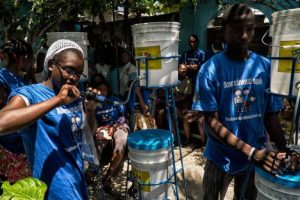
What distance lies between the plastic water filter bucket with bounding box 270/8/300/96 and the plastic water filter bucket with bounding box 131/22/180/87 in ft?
3.73

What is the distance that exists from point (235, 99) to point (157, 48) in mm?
792

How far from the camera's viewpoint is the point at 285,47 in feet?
4.39

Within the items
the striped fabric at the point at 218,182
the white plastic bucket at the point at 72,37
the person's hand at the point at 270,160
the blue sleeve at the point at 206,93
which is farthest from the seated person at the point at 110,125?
the person's hand at the point at 270,160

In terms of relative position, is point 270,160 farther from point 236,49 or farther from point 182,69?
point 182,69

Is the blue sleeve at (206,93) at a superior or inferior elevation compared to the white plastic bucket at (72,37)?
inferior

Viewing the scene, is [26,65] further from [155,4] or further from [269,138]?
[155,4]

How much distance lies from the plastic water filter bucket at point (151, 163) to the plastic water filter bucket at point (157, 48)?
557 mm

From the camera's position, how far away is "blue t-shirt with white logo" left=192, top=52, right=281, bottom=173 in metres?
1.97

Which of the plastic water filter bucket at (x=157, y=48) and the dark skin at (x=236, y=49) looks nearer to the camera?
the dark skin at (x=236, y=49)

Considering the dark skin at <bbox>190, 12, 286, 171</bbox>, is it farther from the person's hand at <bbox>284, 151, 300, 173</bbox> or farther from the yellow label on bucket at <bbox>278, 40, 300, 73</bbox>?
the yellow label on bucket at <bbox>278, 40, 300, 73</bbox>

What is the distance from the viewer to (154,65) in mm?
2492

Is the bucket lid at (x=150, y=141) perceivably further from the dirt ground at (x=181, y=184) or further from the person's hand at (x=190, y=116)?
the person's hand at (x=190, y=116)

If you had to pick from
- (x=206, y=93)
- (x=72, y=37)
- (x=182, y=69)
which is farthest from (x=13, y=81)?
(x=182, y=69)

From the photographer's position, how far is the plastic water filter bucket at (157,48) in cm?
244
